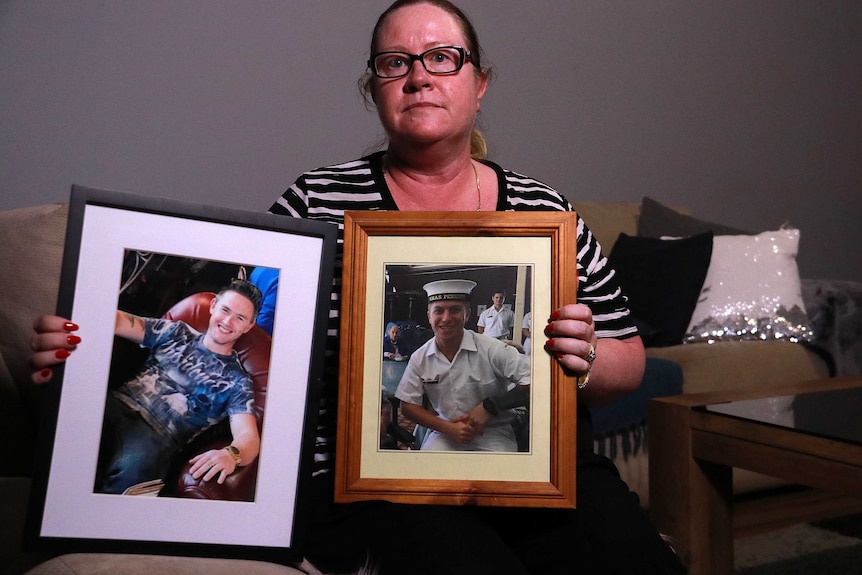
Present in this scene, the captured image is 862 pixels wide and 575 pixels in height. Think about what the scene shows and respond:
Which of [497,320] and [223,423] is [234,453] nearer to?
[223,423]

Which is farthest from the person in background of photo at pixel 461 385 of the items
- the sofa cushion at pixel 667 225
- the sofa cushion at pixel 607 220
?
the sofa cushion at pixel 667 225

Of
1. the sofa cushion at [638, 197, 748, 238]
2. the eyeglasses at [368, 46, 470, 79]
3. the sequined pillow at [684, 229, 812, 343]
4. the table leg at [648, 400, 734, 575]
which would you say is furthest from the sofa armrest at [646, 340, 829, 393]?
the eyeglasses at [368, 46, 470, 79]

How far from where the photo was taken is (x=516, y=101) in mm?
3131

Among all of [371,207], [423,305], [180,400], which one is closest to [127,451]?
[180,400]

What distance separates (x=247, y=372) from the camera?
0.88 m

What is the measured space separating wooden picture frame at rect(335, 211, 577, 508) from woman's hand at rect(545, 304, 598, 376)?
13mm

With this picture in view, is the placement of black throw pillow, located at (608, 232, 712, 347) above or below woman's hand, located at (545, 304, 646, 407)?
above

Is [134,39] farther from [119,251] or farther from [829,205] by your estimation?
[829,205]

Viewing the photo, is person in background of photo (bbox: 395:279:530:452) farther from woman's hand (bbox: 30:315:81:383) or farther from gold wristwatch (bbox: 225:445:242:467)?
woman's hand (bbox: 30:315:81:383)

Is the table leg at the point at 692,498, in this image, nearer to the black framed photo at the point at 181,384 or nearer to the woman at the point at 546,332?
the woman at the point at 546,332

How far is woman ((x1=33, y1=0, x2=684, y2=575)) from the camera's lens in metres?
0.89

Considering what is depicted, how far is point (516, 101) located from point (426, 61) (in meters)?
2.10

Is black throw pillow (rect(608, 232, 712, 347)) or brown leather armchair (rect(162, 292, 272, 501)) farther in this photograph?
black throw pillow (rect(608, 232, 712, 347))

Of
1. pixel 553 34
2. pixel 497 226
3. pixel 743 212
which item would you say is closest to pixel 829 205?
pixel 743 212
